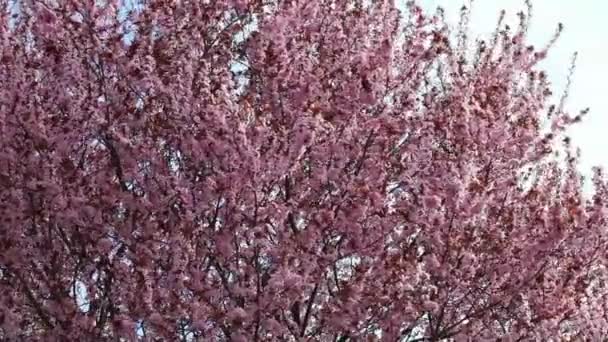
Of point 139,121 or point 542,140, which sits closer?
point 139,121

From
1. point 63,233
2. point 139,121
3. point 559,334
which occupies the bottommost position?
point 559,334

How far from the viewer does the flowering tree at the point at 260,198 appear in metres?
7.88

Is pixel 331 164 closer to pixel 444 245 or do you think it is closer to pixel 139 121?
pixel 444 245

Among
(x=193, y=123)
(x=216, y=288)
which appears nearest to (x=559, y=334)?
(x=216, y=288)

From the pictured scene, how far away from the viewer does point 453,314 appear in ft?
28.1

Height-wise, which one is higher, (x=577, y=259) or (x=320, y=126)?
(x=320, y=126)

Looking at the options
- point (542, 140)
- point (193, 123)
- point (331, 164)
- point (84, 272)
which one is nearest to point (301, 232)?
point (331, 164)

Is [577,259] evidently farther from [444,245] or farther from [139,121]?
[139,121]

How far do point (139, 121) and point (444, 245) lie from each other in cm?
278

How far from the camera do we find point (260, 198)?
25.7 ft

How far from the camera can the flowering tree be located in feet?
25.9

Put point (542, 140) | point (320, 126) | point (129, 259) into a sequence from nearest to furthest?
1. point (320, 126)
2. point (129, 259)
3. point (542, 140)

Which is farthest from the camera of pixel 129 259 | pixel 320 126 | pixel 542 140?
pixel 542 140

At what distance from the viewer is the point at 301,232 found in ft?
26.5
